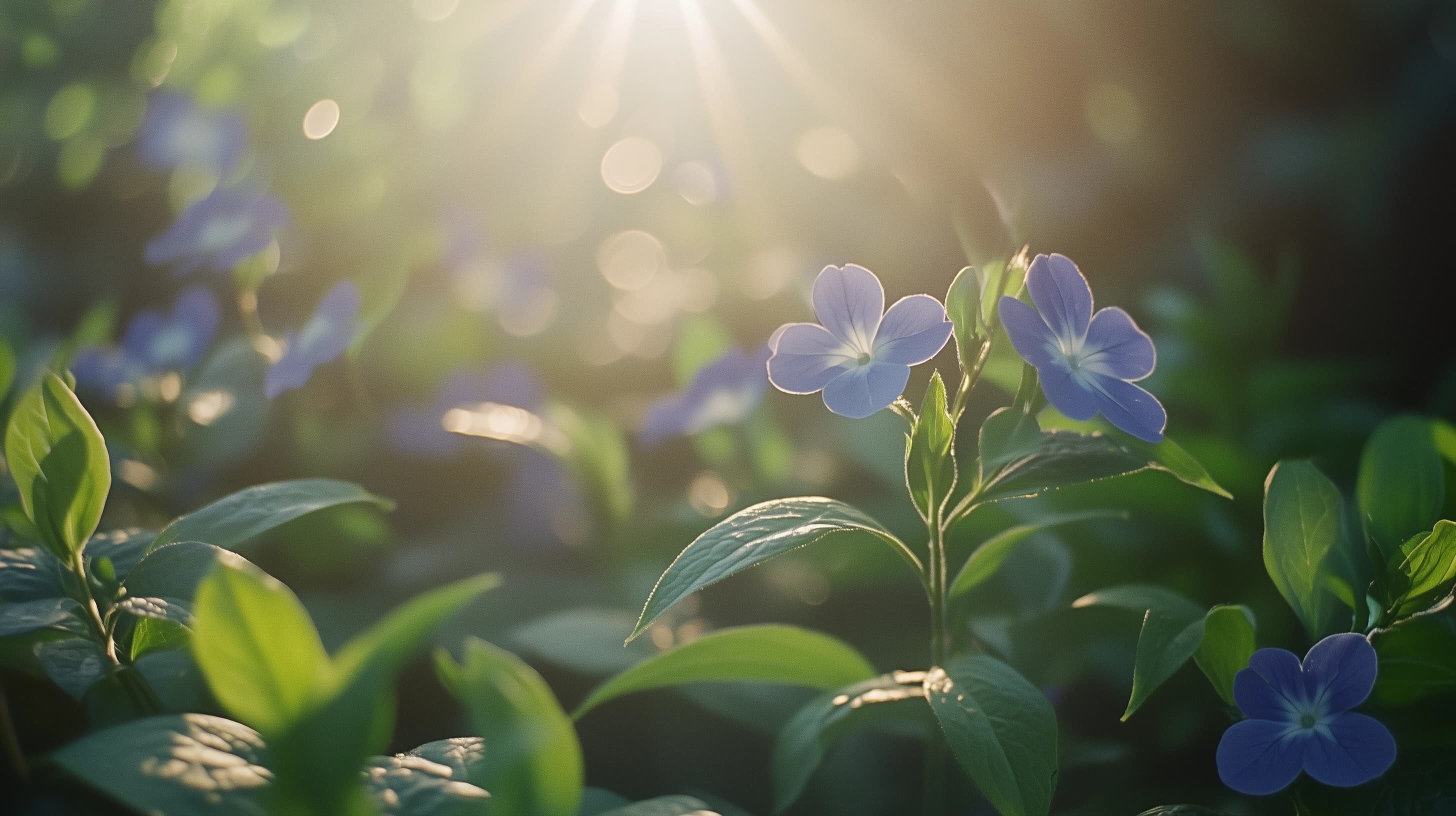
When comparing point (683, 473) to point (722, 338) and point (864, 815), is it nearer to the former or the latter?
point (722, 338)

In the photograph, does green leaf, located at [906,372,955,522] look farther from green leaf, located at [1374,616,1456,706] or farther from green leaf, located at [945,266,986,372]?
green leaf, located at [1374,616,1456,706]

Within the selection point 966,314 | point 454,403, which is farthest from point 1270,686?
point 454,403

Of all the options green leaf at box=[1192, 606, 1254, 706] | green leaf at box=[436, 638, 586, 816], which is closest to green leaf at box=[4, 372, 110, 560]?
green leaf at box=[436, 638, 586, 816]

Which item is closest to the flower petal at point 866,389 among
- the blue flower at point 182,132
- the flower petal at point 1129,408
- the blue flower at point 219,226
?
the flower petal at point 1129,408

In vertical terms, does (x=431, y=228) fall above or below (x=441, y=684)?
above

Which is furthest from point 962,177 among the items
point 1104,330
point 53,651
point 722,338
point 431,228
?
point 53,651

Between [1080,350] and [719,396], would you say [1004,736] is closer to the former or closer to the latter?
[1080,350]
